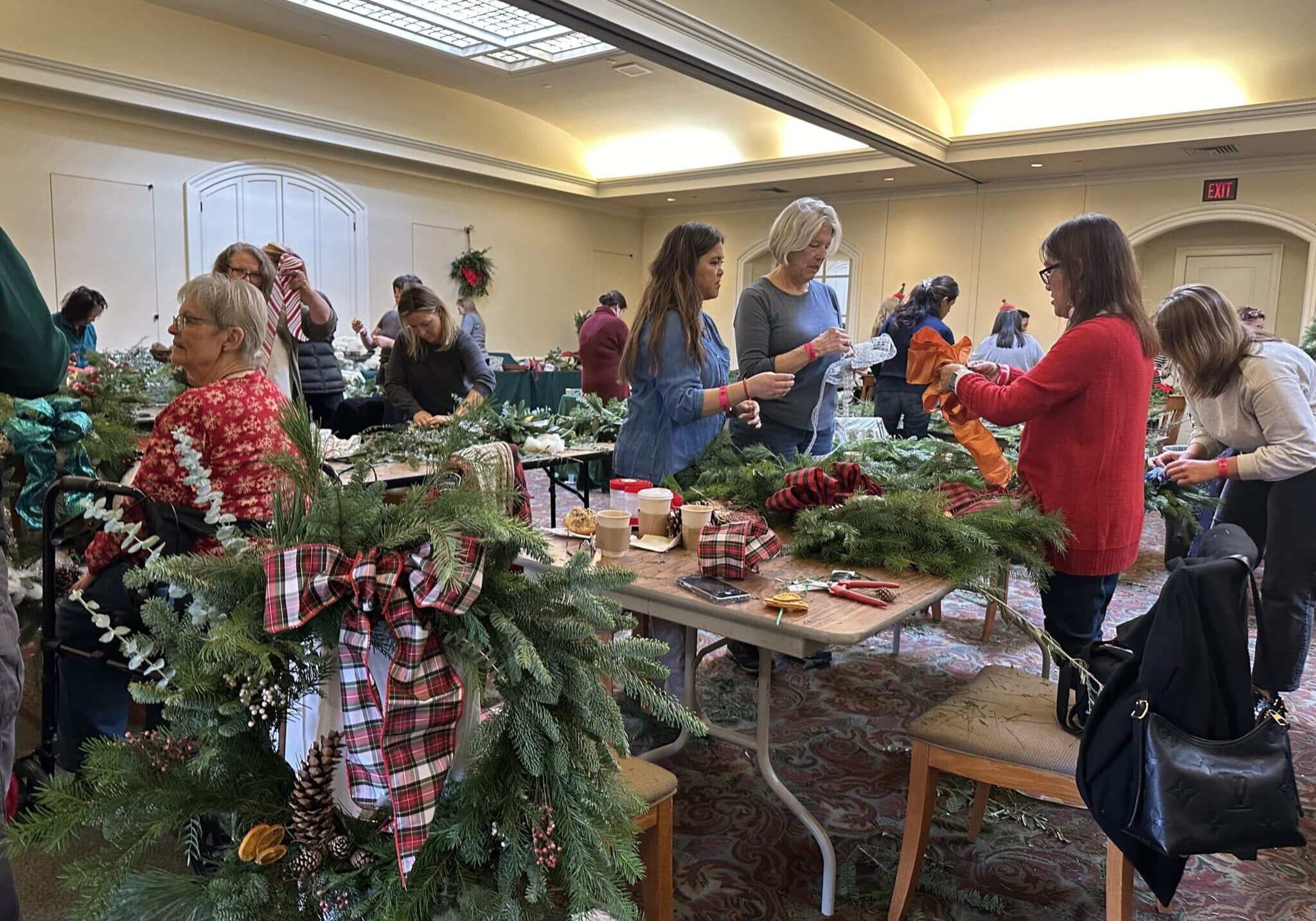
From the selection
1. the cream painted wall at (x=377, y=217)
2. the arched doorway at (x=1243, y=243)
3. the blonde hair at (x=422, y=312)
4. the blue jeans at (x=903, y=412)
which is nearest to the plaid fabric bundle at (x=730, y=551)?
the blonde hair at (x=422, y=312)

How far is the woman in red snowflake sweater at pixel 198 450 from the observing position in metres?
1.93

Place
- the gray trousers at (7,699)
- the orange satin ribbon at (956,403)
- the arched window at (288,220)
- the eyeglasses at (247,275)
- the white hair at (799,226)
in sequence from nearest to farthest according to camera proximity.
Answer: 1. the gray trousers at (7,699)
2. the orange satin ribbon at (956,403)
3. the white hair at (799,226)
4. the eyeglasses at (247,275)
5. the arched window at (288,220)

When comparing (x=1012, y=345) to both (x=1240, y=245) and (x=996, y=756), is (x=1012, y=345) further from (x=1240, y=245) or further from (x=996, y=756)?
(x=1240, y=245)

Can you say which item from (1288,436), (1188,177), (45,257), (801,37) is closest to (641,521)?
(1288,436)

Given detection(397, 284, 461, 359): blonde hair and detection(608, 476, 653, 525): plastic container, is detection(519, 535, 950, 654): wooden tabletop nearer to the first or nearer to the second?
detection(608, 476, 653, 525): plastic container

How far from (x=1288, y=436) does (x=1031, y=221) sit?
8452 millimetres

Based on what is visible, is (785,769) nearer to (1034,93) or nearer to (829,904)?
→ (829,904)

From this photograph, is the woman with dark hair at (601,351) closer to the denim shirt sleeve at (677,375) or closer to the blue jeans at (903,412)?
the blue jeans at (903,412)

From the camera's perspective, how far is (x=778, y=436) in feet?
9.33

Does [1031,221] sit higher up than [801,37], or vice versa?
[801,37]

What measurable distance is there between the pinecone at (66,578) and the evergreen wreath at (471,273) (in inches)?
359

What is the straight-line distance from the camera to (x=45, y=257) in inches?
309

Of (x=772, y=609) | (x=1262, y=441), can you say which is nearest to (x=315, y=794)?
(x=772, y=609)

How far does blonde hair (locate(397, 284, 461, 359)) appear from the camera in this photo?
3.89 meters
